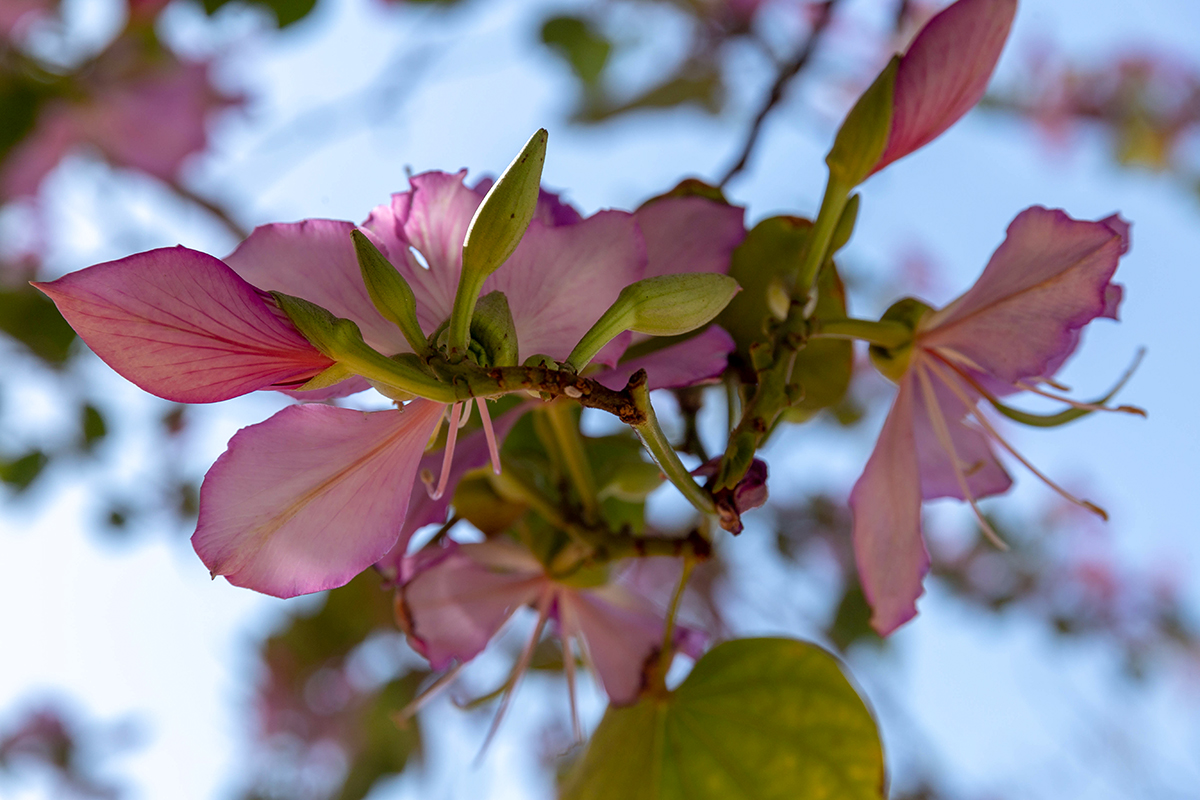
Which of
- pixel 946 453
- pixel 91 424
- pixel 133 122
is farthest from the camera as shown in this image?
pixel 91 424

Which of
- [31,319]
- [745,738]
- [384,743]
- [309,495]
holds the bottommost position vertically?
[384,743]

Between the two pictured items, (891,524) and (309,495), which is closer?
(309,495)

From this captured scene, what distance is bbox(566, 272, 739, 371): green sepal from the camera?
326 mm

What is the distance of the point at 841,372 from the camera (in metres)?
0.51

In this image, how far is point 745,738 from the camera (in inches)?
20.7

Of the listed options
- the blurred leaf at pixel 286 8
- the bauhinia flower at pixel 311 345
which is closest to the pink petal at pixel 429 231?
the bauhinia flower at pixel 311 345

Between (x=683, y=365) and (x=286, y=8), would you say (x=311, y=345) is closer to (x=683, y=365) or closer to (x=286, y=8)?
(x=683, y=365)

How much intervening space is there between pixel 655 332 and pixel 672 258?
13cm

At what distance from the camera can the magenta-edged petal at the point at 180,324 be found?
301 millimetres

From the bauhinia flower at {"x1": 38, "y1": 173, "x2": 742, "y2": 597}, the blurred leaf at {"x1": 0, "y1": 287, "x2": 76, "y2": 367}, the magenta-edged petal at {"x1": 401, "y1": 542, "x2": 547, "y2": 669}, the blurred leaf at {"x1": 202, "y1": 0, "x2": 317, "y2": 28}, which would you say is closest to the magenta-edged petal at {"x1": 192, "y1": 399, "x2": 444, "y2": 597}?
the bauhinia flower at {"x1": 38, "y1": 173, "x2": 742, "y2": 597}

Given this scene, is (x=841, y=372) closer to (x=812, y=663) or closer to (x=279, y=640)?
(x=812, y=663)

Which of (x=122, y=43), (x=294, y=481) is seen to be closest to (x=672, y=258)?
(x=294, y=481)

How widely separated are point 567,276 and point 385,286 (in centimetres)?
10

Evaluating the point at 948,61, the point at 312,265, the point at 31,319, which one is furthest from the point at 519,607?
the point at 31,319
